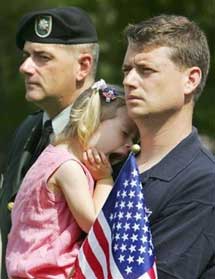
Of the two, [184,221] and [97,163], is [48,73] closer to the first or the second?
[97,163]

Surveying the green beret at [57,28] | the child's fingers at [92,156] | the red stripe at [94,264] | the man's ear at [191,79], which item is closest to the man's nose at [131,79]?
the man's ear at [191,79]

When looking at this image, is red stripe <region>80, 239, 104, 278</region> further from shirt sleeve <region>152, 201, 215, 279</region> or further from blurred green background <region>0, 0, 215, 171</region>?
blurred green background <region>0, 0, 215, 171</region>

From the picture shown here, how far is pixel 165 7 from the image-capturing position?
1455 cm

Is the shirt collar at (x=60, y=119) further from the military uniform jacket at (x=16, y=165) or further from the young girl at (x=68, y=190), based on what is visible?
the young girl at (x=68, y=190)

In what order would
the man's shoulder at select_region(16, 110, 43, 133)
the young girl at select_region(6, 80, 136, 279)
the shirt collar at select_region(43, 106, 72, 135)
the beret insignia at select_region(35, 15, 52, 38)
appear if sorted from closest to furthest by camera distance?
the young girl at select_region(6, 80, 136, 279) → the shirt collar at select_region(43, 106, 72, 135) → the beret insignia at select_region(35, 15, 52, 38) → the man's shoulder at select_region(16, 110, 43, 133)

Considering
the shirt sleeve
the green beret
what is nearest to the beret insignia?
the green beret

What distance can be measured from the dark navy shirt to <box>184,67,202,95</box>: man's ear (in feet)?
0.87

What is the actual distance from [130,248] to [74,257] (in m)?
0.32

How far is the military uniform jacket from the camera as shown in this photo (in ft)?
16.6

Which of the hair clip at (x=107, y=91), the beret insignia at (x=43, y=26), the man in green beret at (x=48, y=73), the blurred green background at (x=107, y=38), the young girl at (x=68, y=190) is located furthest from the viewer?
the blurred green background at (x=107, y=38)

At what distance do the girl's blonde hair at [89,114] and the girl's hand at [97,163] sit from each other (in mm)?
44

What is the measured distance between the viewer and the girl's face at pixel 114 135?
4.20m

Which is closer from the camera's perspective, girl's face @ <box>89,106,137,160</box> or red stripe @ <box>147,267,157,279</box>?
red stripe @ <box>147,267,157,279</box>

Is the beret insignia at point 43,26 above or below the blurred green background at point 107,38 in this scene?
above
